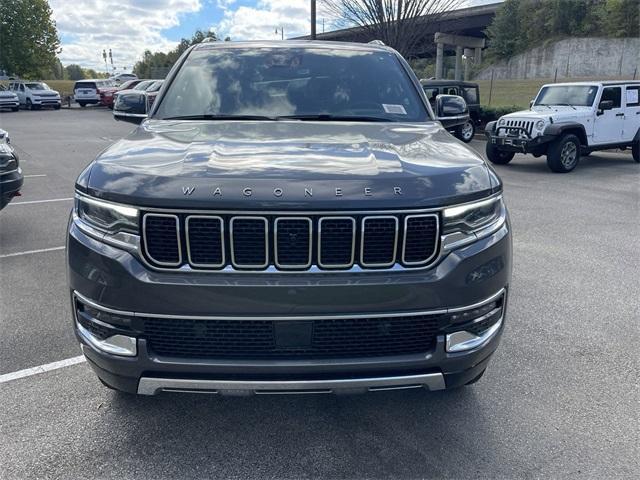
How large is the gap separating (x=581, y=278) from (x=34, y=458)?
4.57 meters

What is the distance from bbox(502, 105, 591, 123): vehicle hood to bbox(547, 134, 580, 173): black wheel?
421mm

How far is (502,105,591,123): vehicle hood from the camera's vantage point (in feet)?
38.1

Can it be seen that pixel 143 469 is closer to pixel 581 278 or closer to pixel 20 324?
pixel 20 324

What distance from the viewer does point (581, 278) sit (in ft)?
16.6

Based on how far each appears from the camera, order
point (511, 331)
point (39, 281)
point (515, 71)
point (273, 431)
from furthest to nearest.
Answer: point (515, 71) → point (39, 281) → point (511, 331) → point (273, 431)

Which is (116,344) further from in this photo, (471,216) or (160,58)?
(160,58)

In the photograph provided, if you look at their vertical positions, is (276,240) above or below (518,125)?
above

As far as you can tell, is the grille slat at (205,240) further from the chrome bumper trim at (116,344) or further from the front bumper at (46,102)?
the front bumper at (46,102)

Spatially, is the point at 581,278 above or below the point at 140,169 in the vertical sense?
below

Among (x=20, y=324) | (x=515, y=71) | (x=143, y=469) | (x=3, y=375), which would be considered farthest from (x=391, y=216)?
(x=515, y=71)

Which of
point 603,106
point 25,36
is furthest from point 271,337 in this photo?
point 25,36

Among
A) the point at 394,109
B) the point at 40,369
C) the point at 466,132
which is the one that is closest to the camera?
the point at 40,369

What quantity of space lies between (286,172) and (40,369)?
2.16 m

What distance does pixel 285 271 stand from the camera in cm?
221
